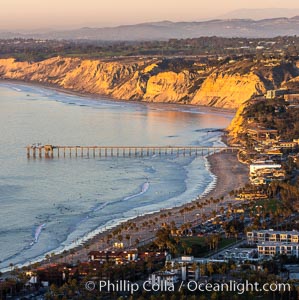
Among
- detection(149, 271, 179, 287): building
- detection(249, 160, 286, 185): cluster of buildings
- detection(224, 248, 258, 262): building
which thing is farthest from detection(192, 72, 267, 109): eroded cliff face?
detection(149, 271, 179, 287): building

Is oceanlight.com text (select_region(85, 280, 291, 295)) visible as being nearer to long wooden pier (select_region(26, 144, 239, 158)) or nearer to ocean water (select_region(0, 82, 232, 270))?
ocean water (select_region(0, 82, 232, 270))

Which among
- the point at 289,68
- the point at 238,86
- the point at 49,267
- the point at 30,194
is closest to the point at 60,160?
the point at 30,194

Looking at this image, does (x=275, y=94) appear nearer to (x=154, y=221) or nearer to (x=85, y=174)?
(x=85, y=174)

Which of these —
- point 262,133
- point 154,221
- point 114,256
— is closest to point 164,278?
point 114,256

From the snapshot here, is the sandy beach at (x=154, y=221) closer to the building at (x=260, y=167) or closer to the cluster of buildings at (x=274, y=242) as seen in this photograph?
the building at (x=260, y=167)

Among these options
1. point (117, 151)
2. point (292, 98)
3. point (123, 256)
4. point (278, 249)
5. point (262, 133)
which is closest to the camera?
point (123, 256)

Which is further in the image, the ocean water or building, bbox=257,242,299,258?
the ocean water
